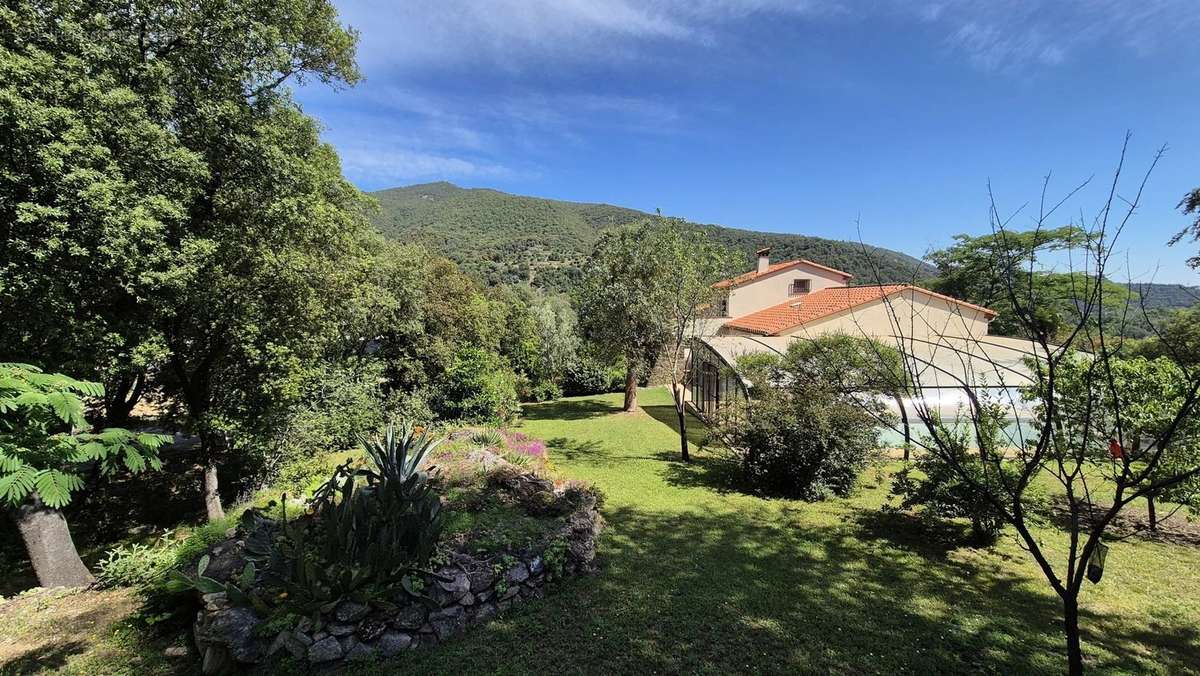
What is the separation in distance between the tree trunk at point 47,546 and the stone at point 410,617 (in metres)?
5.69

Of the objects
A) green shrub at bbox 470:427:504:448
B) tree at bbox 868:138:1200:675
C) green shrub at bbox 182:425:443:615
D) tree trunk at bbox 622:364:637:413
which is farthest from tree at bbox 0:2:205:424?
tree trunk at bbox 622:364:637:413

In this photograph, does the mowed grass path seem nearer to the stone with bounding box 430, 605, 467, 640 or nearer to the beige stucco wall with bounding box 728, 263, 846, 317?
the stone with bounding box 430, 605, 467, 640

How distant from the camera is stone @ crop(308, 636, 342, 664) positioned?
14.8 ft

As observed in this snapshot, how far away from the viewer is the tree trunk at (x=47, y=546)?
6961mm

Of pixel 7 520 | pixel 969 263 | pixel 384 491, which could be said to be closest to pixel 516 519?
pixel 384 491

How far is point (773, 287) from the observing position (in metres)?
28.4

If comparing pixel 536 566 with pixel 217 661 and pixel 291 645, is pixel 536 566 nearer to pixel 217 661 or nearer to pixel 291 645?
pixel 291 645

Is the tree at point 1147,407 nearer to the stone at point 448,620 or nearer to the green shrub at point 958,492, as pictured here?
the green shrub at point 958,492

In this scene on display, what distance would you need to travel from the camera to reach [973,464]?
6500 millimetres

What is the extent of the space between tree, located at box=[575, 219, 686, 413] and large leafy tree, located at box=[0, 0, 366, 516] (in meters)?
8.30

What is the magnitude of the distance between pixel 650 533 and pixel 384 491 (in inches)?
157

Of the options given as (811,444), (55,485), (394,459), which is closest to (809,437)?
(811,444)

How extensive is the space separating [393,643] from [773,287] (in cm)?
2729

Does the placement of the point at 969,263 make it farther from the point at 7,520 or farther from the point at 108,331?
the point at 7,520
